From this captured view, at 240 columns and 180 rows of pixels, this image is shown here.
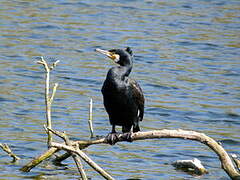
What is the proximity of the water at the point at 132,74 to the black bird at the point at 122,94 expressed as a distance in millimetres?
1385

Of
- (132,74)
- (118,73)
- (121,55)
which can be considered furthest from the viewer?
(132,74)

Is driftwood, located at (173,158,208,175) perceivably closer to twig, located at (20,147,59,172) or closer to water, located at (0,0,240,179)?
water, located at (0,0,240,179)

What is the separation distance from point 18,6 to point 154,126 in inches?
364

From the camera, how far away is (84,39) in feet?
59.5

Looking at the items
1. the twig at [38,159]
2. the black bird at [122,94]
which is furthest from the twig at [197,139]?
the twig at [38,159]

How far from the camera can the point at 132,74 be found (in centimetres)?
1531

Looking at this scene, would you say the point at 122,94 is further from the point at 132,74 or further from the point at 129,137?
the point at 132,74

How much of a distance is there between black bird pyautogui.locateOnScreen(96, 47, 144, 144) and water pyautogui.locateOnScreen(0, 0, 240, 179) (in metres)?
1.39

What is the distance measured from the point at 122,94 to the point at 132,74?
720 cm

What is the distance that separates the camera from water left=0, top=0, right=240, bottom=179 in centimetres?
1064

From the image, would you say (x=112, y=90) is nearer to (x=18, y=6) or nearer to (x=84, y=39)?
(x=84, y=39)

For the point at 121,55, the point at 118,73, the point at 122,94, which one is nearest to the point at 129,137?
the point at 122,94

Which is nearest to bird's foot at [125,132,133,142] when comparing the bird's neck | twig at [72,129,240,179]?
twig at [72,129,240,179]

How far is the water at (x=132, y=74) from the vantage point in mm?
10641
